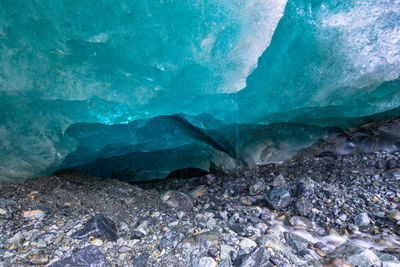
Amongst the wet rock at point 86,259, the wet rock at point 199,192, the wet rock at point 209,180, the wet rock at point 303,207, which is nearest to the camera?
the wet rock at point 86,259

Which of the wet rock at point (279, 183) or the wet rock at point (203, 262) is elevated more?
the wet rock at point (279, 183)

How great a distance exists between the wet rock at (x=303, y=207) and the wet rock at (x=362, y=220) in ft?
1.07

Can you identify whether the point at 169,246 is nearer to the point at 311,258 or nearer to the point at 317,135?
the point at 311,258

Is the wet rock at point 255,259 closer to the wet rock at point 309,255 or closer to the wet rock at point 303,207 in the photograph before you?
the wet rock at point 309,255

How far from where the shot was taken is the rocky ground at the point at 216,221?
4.26 feet

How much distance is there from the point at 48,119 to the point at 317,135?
3.06 meters

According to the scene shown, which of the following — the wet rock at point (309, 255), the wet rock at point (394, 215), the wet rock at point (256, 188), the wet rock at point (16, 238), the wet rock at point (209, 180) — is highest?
the wet rock at point (209, 180)

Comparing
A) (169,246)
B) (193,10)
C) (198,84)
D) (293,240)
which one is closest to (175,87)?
(198,84)

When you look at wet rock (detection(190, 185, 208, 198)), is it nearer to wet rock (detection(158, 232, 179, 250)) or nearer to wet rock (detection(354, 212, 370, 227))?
wet rock (detection(158, 232, 179, 250))

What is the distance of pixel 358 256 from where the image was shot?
1.32 m

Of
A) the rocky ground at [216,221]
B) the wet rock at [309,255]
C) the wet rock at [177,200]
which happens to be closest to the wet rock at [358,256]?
the rocky ground at [216,221]

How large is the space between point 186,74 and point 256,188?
1382 millimetres

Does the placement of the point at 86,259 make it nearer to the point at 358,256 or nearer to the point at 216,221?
the point at 216,221

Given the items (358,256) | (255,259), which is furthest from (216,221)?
(358,256)
